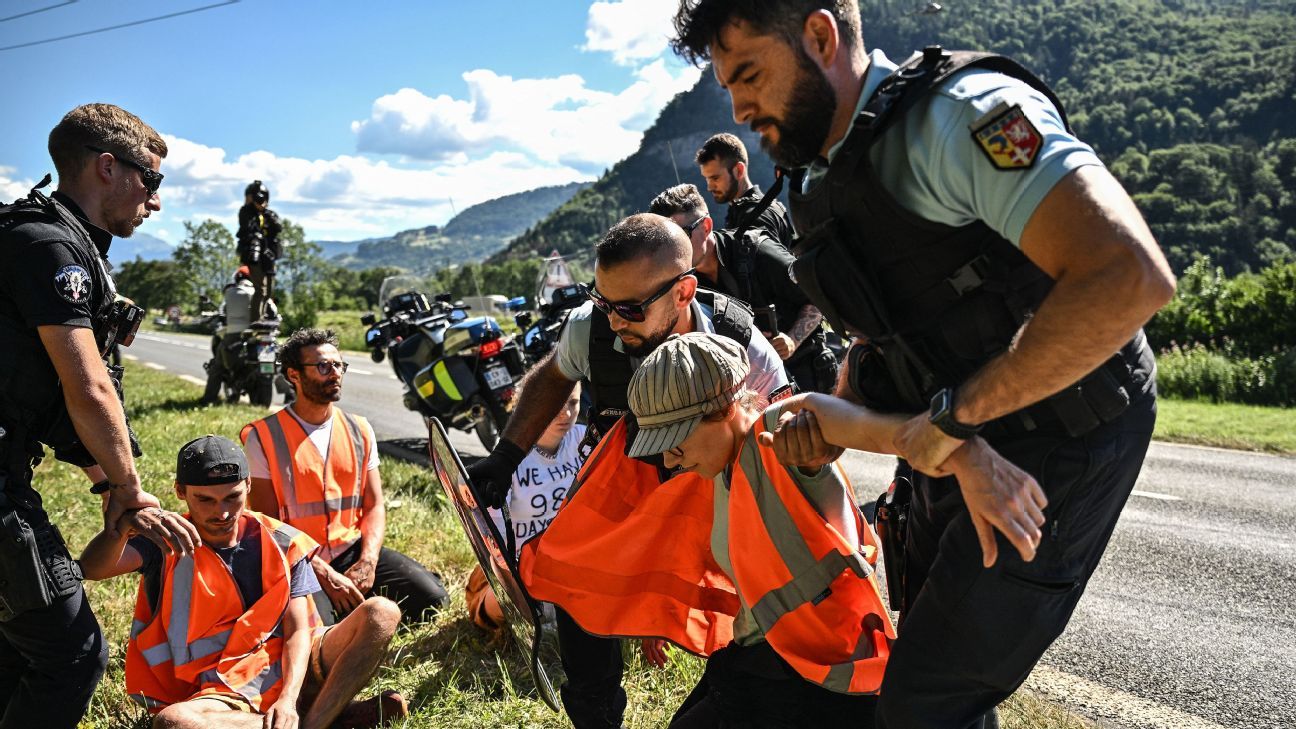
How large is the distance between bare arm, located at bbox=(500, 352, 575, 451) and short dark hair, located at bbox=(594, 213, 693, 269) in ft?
1.80

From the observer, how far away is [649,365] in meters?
2.24

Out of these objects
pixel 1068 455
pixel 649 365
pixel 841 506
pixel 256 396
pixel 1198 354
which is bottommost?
pixel 1198 354

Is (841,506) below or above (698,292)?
below

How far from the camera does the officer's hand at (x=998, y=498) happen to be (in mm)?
1554

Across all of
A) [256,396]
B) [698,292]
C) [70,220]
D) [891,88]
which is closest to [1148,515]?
[698,292]

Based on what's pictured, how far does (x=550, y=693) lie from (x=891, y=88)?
204 cm

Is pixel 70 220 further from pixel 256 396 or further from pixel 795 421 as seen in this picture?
pixel 256 396

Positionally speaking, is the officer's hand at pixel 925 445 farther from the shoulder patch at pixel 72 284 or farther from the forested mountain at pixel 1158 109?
the forested mountain at pixel 1158 109

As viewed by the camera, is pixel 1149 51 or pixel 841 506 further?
pixel 1149 51

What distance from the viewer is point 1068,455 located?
5.71 feet

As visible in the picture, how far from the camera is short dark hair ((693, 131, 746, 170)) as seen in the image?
204 inches

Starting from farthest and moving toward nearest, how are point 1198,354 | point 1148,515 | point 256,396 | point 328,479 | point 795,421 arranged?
1. point 1198,354
2. point 256,396
3. point 1148,515
4. point 328,479
5. point 795,421

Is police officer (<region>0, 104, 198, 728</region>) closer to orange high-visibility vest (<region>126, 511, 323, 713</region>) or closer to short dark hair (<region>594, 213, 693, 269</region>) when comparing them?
orange high-visibility vest (<region>126, 511, 323, 713</region>)

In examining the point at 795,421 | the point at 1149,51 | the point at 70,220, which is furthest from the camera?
the point at 1149,51
